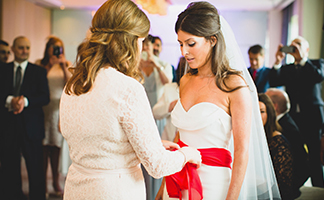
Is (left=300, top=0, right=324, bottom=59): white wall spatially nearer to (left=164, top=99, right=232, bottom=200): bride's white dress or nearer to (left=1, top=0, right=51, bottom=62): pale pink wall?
(left=164, top=99, right=232, bottom=200): bride's white dress

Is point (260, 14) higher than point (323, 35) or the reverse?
higher

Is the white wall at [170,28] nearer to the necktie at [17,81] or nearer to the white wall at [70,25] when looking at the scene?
the white wall at [70,25]

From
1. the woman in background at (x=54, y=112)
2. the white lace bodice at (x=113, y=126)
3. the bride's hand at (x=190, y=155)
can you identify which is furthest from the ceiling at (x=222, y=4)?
the white lace bodice at (x=113, y=126)

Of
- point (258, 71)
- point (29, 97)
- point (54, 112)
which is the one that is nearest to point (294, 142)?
point (258, 71)

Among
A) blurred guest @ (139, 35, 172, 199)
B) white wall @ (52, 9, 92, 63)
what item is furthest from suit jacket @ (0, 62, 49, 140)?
white wall @ (52, 9, 92, 63)

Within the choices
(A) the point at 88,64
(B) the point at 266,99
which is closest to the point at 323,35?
(B) the point at 266,99

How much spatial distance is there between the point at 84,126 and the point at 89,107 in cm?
7

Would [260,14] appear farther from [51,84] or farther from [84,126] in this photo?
[84,126]

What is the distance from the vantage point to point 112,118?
3.28ft

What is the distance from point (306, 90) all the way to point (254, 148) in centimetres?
225

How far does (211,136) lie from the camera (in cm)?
140

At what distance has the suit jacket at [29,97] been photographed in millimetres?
2932

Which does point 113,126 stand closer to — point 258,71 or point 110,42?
point 110,42

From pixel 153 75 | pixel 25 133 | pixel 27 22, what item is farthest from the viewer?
pixel 27 22
